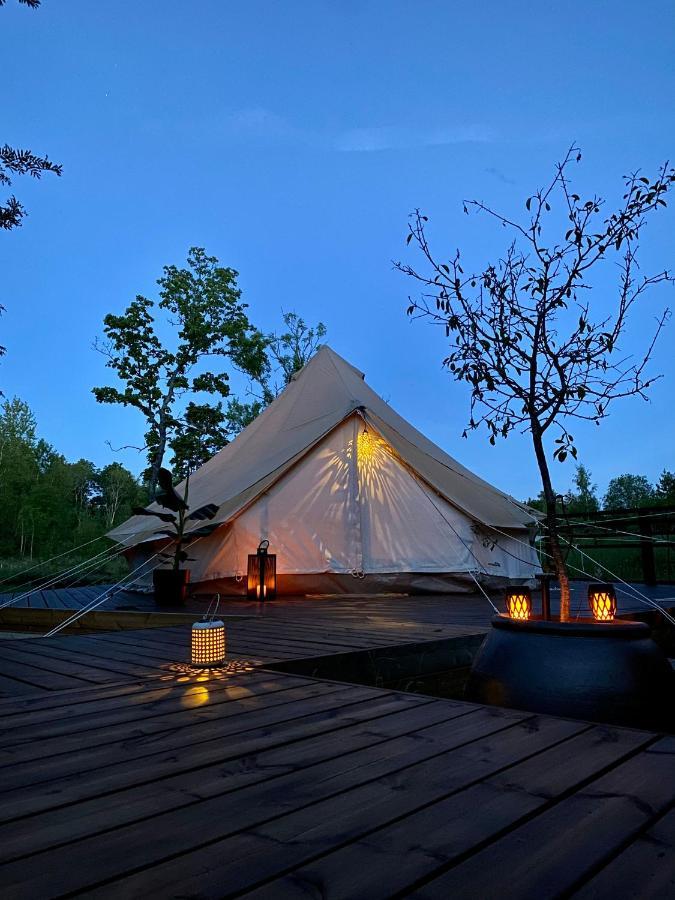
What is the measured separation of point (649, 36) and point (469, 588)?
11.2 m

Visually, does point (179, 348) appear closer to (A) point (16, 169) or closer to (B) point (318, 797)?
(A) point (16, 169)

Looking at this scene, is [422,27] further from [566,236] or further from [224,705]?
[224,705]

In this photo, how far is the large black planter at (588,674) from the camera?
1.77m

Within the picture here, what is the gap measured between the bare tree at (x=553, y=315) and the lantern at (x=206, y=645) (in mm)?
1372

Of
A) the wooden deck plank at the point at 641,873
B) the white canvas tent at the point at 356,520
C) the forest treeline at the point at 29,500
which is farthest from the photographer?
the forest treeline at the point at 29,500

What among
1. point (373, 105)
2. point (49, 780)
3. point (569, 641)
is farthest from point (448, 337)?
point (373, 105)

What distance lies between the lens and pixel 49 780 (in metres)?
1.18

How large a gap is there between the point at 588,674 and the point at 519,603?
45 cm

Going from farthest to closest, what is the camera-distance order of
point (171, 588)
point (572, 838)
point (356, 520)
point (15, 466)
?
point (15, 466) < point (356, 520) < point (171, 588) < point (572, 838)

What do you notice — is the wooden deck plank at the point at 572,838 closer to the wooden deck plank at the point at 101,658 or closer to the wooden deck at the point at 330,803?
the wooden deck at the point at 330,803

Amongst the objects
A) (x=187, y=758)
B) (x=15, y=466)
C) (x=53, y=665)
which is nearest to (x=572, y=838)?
(x=187, y=758)

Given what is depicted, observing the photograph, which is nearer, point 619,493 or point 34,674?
point 34,674

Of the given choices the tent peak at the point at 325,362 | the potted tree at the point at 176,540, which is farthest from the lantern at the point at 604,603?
the tent peak at the point at 325,362

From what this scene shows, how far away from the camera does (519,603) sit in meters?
2.21
